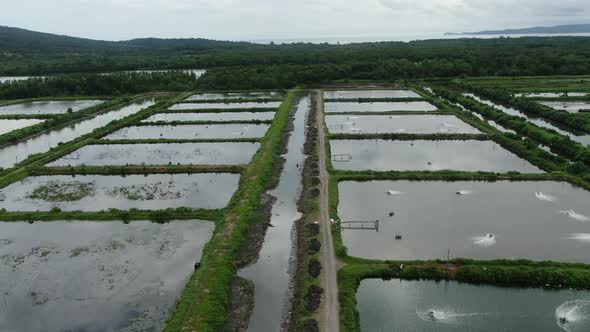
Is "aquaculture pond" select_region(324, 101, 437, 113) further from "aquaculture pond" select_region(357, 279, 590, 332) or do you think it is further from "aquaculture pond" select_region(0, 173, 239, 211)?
"aquaculture pond" select_region(357, 279, 590, 332)

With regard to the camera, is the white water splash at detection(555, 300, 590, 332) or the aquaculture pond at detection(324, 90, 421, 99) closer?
the white water splash at detection(555, 300, 590, 332)

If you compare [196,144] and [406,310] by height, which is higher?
[196,144]

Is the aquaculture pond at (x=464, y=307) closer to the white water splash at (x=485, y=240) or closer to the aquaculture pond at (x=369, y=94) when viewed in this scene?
the white water splash at (x=485, y=240)

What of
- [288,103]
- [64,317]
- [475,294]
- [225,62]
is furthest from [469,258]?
[225,62]

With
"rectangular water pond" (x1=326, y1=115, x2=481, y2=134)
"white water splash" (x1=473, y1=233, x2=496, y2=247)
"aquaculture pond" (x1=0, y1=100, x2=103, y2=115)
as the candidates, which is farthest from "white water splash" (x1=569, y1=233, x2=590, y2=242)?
"aquaculture pond" (x1=0, y1=100, x2=103, y2=115)

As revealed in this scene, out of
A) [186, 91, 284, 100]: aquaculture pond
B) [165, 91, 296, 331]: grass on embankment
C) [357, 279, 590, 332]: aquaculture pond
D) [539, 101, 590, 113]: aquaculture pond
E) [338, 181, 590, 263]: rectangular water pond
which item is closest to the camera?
[357, 279, 590, 332]: aquaculture pond

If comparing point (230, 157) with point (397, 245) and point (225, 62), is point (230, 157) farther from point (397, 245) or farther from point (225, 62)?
point (225, 62)
